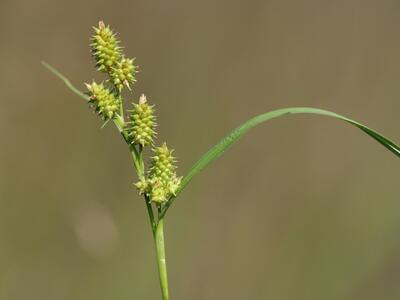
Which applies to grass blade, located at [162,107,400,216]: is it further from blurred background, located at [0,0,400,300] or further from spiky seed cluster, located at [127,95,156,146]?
blurred background, located at [0,0,400,300]

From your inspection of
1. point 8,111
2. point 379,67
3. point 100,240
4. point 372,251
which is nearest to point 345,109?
point 379,67

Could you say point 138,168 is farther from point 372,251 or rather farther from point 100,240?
point 372,251

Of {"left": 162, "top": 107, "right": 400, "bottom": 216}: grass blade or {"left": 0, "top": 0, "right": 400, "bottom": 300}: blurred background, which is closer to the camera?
{"left": 162, "top": 107, "right": 400, "bottom": 216}: grass blade

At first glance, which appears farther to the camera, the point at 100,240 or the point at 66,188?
the point at 66,188

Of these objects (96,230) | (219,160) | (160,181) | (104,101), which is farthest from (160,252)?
(219,160)

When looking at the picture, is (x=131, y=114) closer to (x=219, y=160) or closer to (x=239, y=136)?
(x=239, y=136)

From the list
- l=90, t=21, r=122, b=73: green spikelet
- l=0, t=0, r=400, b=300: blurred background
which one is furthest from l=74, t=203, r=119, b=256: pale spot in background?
l=90, t=21, r=122, b=73: green spikelet

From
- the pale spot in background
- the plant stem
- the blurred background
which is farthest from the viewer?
the blurred background
